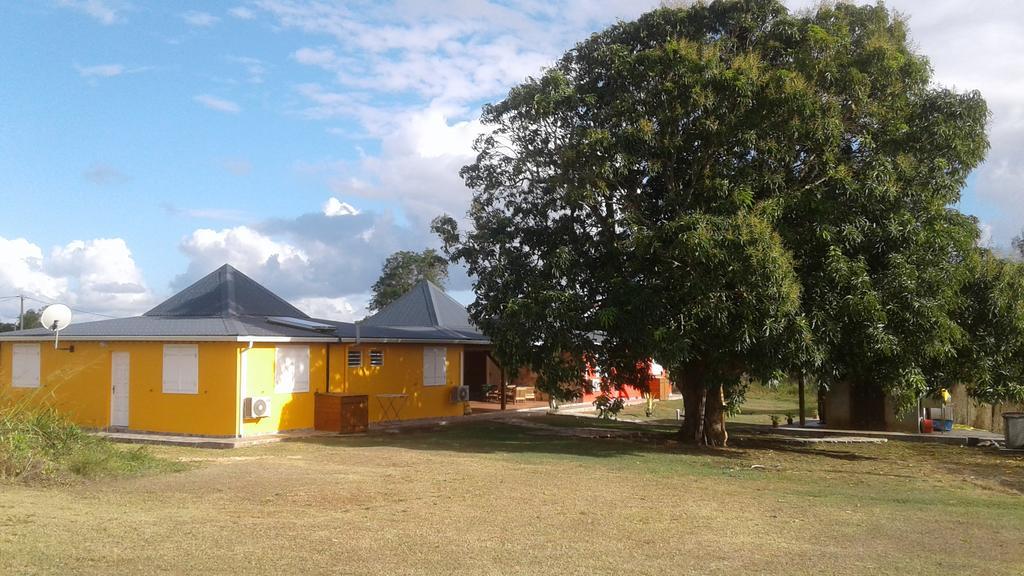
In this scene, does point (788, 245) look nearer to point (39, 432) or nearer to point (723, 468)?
point (723, 468)

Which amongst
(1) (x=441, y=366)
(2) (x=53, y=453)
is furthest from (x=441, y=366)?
(2) (x=53, y=453)

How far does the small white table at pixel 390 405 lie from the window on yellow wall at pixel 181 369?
17.8 feet

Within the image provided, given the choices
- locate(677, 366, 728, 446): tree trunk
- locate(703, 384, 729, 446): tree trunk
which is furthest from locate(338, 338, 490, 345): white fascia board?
locate(703, 384, 729, 446): tree trunk

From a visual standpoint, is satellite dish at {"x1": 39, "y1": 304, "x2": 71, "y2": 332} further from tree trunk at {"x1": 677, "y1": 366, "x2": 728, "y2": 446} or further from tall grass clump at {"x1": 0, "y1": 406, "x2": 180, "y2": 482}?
tree trunk at {"x1": 677, "y1": 366, "x2": 728, "y2": 446}

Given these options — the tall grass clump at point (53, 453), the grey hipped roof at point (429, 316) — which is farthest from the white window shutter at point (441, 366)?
the tall grass clump at point (53, 453)

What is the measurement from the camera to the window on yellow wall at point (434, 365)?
25266 mm

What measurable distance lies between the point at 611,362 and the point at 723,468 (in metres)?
4.16

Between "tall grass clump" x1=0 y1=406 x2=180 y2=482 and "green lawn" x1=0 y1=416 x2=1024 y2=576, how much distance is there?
0.46 meters

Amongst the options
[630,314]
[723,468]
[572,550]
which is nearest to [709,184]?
[630,314]

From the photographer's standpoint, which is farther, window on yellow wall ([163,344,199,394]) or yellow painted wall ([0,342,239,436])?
window on yellow wall ([163,344,199,394])

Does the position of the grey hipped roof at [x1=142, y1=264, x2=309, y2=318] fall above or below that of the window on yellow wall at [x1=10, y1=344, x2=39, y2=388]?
above

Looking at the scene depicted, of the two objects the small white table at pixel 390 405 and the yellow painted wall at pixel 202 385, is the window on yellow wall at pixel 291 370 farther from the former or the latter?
the small white table at pixel 390 405

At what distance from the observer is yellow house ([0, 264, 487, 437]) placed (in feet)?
63.9

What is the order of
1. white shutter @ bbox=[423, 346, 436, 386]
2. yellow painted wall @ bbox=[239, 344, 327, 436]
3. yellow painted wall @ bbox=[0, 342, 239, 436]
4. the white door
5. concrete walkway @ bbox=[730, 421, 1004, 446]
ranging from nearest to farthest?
yellow painted wall @ bbox=[0, 342, 239, 436] → yellow painted wall @ bbox=[239, 344, 327, 436] → the white door → concrete walkway @ bbox=[730, 421, 1004, 446] → white shutter @ bbox=[423, 346, 436, 386]
